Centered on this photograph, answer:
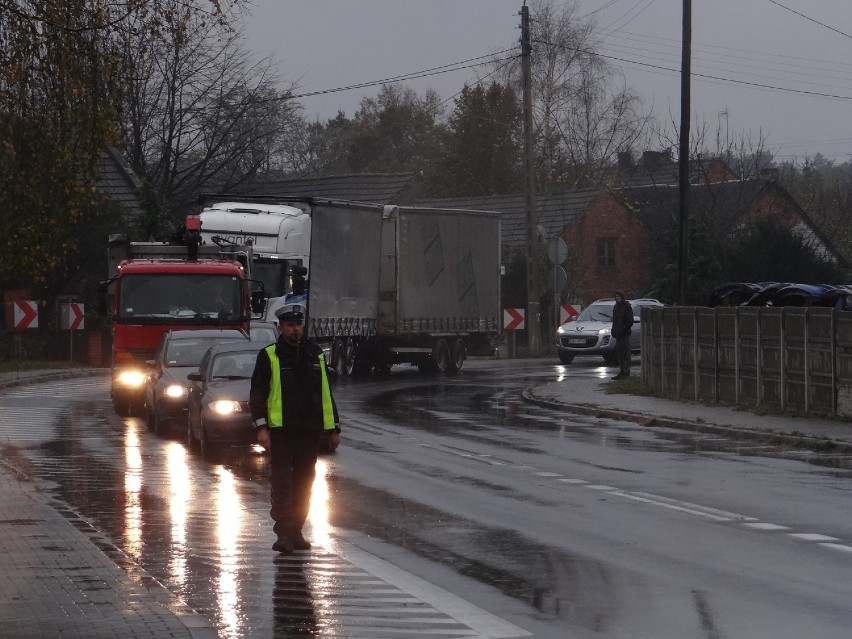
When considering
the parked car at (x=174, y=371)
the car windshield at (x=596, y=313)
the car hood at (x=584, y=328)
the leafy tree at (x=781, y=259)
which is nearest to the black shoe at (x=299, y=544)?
the parked car at (x=174, y=371)

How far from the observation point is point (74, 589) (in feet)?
29.9

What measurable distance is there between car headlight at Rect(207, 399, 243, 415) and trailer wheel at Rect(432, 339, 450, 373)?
20170mm

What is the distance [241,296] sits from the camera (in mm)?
28188

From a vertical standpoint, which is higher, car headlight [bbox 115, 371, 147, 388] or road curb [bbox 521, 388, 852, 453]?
car headlight [bbox 115, 371, 147, 388]

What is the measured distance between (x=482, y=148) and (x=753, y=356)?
69302 millimetres

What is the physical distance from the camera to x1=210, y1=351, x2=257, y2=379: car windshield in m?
20.8

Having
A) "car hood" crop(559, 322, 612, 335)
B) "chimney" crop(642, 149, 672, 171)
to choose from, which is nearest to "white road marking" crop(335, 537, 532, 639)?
"car hood" crop(559, 322, 612, 335)

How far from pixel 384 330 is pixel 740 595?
1142 inches

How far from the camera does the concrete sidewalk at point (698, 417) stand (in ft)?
69.2

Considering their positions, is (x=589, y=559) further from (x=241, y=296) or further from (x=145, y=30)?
(x=241, y=296)

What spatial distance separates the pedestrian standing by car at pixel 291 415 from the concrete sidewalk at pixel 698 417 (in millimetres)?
10255

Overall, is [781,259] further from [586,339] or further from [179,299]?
[179,299]

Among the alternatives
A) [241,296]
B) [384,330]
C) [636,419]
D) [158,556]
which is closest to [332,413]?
[158,556]

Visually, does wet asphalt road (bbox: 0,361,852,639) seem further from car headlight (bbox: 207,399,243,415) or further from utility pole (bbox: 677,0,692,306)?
utility pole (bbox: 677,0,692,306)
